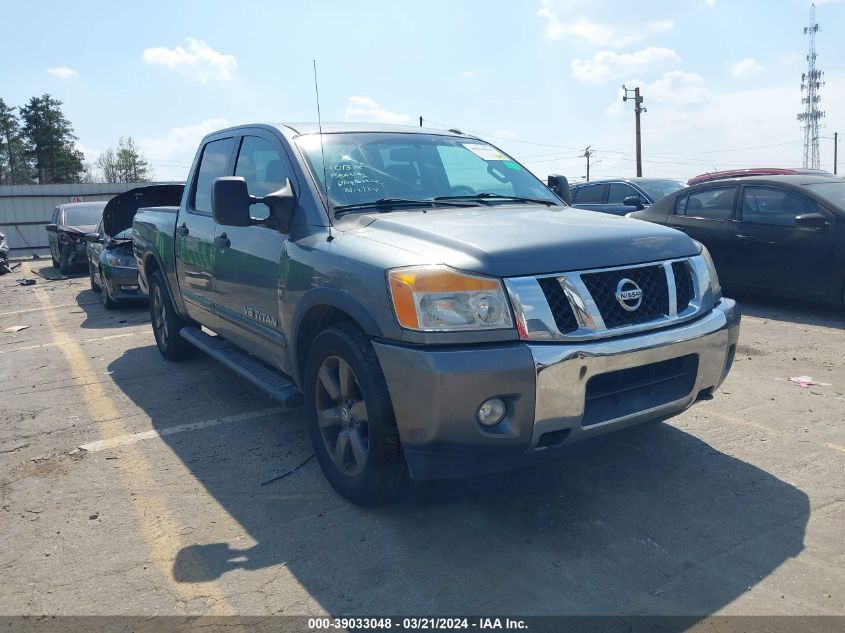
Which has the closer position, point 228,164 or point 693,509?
point 693,509

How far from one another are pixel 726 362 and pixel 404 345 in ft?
5.65

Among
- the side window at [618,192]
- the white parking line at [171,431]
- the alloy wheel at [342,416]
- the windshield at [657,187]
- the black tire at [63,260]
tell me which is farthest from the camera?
the black tire at [63,260]

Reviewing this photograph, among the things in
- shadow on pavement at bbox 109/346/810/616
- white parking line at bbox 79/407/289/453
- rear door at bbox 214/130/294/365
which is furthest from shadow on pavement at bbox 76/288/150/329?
shadow on pavement at bbox 109/346/810/616

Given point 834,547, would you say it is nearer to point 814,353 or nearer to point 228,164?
point 814,353

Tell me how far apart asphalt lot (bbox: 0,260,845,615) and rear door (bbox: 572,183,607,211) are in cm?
834

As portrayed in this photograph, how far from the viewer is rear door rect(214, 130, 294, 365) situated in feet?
13.8

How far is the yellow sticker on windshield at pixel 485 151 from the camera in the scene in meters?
4.91

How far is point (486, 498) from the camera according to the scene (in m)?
3.66

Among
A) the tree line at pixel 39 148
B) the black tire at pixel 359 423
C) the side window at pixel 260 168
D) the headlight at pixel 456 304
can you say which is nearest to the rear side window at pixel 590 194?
the side window at pixel 260 168

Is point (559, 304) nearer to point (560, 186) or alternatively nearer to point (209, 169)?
point (560, 186)

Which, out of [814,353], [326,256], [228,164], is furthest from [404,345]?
[814,353]

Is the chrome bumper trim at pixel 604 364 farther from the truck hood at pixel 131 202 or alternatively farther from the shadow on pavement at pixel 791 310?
the truck hood at pixel 131 202

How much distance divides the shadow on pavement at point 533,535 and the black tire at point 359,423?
0.14 m

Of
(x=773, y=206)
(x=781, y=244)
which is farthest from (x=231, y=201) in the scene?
(x=773, y=206)
